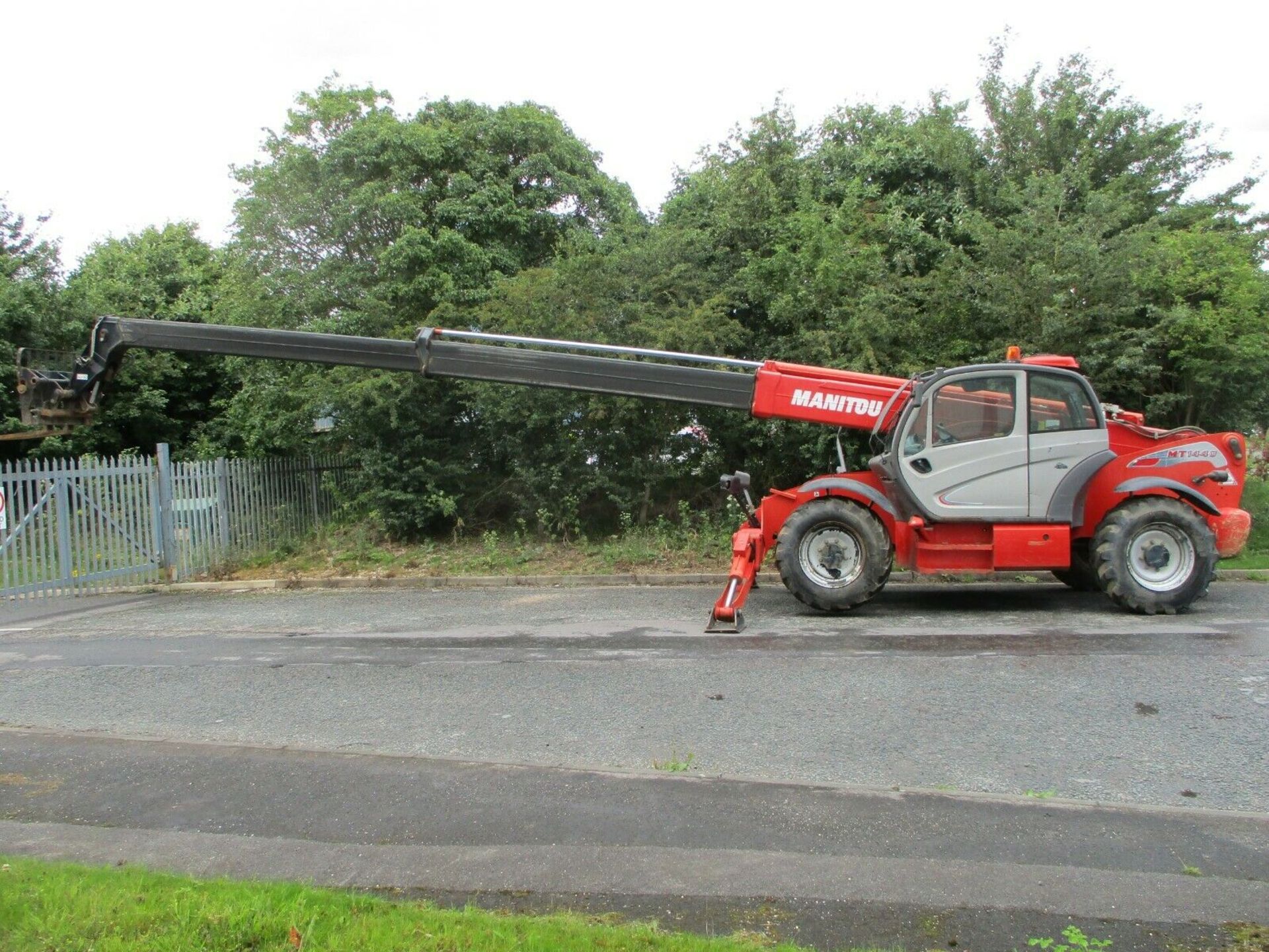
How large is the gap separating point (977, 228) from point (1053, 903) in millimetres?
12906

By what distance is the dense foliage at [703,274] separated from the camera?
14.1m

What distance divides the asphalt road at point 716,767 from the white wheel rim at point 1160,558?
48 cm

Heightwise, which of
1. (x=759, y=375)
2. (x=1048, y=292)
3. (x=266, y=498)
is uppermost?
(x=1048, y=292)

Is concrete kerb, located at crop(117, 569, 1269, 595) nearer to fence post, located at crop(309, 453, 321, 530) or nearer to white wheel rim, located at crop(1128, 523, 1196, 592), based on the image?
white wheel rim, located at crop(1128, 523, 1196, 592)

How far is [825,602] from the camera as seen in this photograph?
10.2 m

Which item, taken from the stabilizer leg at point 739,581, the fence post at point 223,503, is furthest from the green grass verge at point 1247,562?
the fence post at point 223,503

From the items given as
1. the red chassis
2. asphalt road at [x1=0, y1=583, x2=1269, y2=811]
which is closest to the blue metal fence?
asphalt road at [x1=0, y1=583, x2=1269, y2=811]

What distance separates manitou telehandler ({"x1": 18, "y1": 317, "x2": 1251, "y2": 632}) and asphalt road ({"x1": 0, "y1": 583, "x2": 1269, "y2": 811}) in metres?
0.51

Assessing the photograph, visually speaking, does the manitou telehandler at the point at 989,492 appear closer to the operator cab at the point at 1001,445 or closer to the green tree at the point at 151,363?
the operator cab at the point at 1001,445

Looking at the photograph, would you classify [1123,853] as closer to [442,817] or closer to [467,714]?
[442,817]

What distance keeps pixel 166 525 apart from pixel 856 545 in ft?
36.9

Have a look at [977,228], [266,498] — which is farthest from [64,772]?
[977,228]

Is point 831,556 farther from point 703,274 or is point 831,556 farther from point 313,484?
point 313,484

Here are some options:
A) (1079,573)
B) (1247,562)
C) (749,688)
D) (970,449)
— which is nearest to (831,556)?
(970,449)
